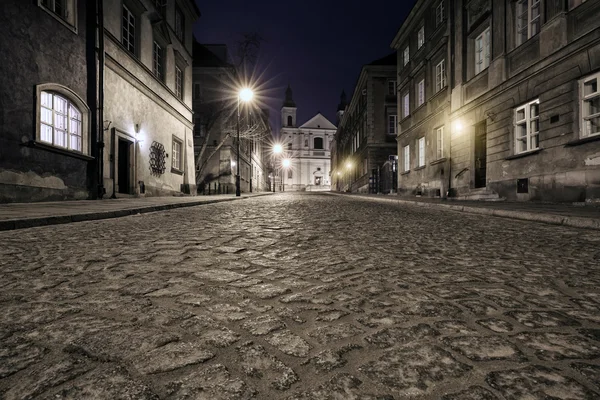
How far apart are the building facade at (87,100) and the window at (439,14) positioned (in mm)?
13060

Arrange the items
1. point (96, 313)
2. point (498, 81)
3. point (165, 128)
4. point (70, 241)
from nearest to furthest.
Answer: point (96, 313) < point (70, 241) < point (498, 81) < point (165, 128)

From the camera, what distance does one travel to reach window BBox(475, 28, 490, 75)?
12.4 m

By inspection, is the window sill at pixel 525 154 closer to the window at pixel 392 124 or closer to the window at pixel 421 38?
the window at pixel 421 38

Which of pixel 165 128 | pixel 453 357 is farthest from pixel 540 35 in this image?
pixel 165 128

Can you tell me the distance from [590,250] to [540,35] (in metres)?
8.86

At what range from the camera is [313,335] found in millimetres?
1369

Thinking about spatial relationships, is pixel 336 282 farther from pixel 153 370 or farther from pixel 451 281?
pixel 153 370

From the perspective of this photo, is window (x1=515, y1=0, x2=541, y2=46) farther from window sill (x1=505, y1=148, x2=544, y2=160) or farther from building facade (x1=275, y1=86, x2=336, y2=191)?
building facade (x1=275, y1=86, x2=336, y2=191)

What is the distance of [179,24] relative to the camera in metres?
18.1

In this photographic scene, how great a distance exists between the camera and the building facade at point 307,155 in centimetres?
7950

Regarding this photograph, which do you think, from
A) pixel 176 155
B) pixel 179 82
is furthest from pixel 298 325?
pixel 179 82

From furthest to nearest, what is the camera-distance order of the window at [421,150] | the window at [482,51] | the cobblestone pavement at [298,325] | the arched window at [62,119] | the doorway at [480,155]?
the window at [421,150] < the doorway at [480,155] < the window at [482,51] < the arched window at [62,119] < the cobblestone pavement at [298,325]

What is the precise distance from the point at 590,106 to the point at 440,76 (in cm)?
900

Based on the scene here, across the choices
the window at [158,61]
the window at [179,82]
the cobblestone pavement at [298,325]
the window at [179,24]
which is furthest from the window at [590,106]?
the window at [179,24]
